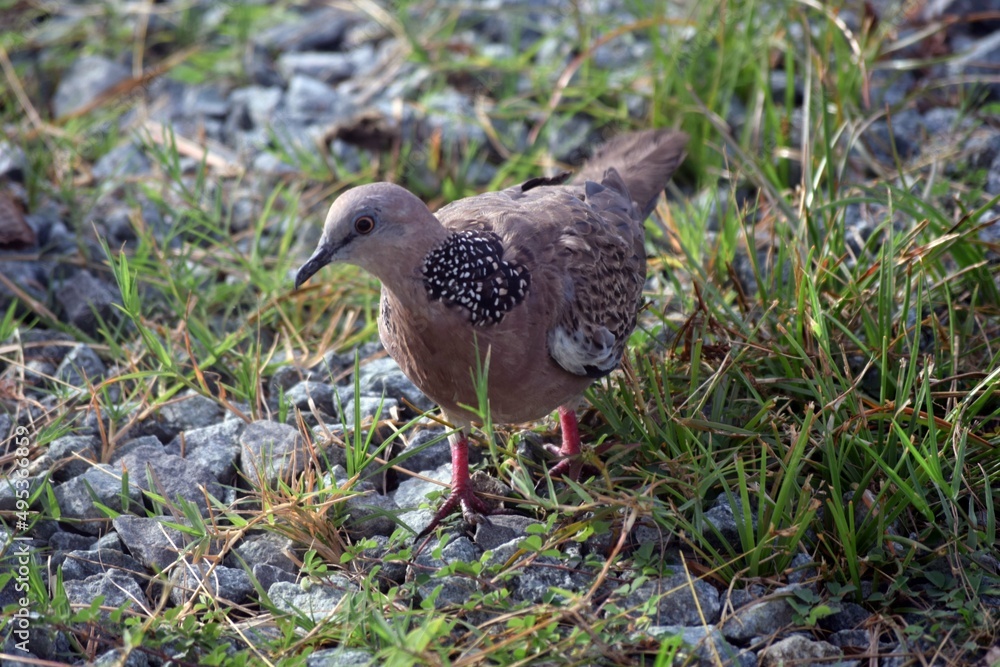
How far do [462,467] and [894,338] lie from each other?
1.58 meters

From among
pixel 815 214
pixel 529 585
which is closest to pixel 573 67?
pixel 815 214

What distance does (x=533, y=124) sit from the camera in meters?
5.64

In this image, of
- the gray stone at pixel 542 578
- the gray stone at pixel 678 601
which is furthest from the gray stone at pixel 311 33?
the gray stone at pixel 678 601

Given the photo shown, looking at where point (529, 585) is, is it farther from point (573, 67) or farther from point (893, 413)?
point (573, 67)

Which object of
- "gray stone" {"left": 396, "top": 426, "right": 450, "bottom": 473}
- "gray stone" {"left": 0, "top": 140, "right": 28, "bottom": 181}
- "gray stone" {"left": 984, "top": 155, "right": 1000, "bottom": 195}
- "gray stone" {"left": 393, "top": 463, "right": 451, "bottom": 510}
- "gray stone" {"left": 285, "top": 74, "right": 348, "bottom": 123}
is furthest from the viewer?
"gray stone" {"left": 285, "top": 74, "right": 348, "bottom": 123}

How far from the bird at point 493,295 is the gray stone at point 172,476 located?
2.50ft

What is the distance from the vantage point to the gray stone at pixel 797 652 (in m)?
2.63

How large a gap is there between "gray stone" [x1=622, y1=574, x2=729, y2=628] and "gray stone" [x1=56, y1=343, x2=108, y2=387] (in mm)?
2205

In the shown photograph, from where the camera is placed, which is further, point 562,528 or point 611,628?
point 562,528

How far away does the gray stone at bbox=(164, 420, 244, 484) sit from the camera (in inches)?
133

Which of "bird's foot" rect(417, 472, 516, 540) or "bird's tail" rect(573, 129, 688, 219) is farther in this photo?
"bird's tail" rect(573, 129, 688, 219)

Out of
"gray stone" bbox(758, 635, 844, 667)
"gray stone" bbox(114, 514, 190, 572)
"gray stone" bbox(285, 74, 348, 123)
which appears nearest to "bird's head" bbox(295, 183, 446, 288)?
"gray stone" bbox(114, 514, 190, 572)

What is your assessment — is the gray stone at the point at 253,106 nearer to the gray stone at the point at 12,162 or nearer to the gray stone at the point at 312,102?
the gray stone at the point at 312,102

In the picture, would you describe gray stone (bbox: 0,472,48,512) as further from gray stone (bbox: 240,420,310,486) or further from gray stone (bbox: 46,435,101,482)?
gray stone (bbox: 240,420,310,486)
